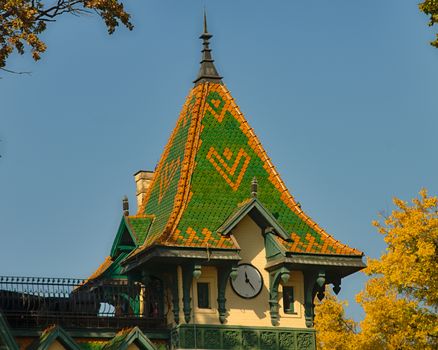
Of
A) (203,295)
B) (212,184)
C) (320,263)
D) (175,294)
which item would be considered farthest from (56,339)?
(320,263)

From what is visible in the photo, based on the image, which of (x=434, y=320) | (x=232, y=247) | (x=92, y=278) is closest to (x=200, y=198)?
(x=232, y=247)

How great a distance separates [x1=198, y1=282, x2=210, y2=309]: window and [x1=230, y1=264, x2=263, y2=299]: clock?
2.33 feet

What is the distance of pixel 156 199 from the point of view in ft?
134

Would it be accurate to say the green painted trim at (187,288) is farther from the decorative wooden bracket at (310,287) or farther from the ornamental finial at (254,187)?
the decorative wooden bracket at (310,287)

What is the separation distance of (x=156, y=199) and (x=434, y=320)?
11.9m

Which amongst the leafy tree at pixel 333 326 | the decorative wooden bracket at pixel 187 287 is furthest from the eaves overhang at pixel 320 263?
the leafy tree at pixel 333 326

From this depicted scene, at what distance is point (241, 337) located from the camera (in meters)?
37.5

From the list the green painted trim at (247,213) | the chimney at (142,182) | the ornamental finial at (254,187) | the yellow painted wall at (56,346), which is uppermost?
the chimney at (142,182)

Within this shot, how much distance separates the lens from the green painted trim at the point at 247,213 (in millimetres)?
38000

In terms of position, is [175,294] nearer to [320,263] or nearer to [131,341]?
[131,341]

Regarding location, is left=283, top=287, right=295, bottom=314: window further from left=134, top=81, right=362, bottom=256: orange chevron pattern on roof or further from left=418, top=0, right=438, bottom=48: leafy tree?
left=418, top=0, right=438, bottom=48: leafy tree

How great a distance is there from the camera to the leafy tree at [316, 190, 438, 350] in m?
47.6

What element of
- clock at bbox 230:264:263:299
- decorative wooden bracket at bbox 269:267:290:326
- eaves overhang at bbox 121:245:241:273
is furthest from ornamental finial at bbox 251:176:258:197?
decorative wooden bracket at bbox 269:267:290:326

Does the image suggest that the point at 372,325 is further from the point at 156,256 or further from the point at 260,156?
the point at 156,256
